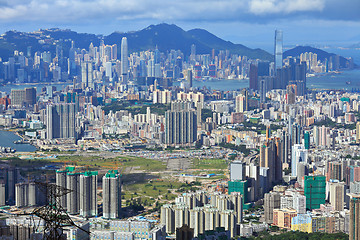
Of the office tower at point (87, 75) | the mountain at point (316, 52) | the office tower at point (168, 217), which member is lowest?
the office tower at point (168, 217)

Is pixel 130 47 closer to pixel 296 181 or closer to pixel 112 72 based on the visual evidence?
pixel 112 72

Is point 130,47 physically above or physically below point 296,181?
above

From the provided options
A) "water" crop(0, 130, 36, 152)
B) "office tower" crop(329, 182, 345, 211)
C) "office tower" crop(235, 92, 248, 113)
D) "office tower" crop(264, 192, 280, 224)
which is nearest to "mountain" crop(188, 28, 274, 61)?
"office tower" crop(235, 92, 248, 113)

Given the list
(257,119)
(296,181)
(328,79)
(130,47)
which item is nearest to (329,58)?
(328,79)

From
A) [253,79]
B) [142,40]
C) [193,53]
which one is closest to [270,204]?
[253,79]

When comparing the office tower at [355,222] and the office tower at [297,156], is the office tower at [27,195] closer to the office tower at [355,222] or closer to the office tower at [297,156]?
the office tower at [355,222]

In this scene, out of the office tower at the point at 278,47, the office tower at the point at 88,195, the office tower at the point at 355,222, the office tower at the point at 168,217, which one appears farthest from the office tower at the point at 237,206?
the office tower at the point at 278,47

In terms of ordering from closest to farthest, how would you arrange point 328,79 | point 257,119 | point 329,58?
point 257,119
point 328,79
point 329,58
